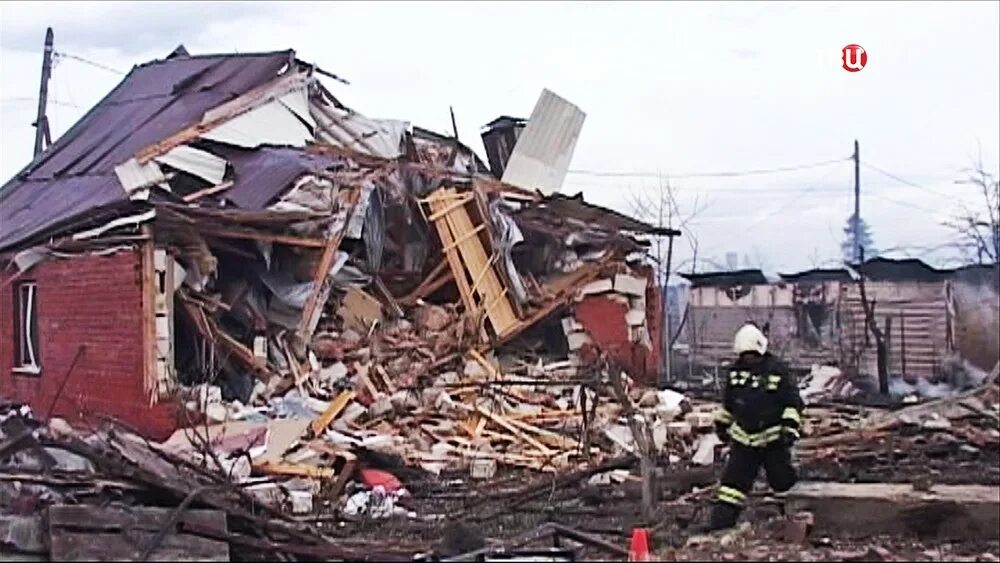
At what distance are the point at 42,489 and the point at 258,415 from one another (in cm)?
560

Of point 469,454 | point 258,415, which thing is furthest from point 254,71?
point 469,454

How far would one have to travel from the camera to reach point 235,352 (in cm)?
1688

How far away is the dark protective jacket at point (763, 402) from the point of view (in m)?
9.20

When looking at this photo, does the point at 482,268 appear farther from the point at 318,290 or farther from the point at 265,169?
the point at 265,169

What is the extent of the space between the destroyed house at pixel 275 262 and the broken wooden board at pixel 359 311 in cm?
3

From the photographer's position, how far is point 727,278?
28266 mm

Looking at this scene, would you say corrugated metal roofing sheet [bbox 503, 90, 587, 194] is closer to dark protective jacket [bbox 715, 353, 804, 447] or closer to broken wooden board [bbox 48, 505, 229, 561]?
dark protective jacket [bbox 715, 353, 804, 447]

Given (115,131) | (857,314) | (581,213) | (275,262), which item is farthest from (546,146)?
(857,314)

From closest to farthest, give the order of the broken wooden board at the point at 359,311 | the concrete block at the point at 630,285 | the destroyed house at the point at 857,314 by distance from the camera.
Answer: the broken wooden board at the point at 359,311 < the concrete block at the point at 630,285 < the destroyed house at the point at 857,314

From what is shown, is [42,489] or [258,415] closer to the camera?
[42,489]

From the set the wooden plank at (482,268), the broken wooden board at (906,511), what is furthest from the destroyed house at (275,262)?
the broken wooden board at (906,511)

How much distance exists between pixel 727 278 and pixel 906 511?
62.5 ft

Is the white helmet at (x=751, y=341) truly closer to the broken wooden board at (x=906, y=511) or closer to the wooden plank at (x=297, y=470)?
the broken wooden board at (x=906, y=511)

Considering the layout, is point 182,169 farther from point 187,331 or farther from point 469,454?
point 469,454
